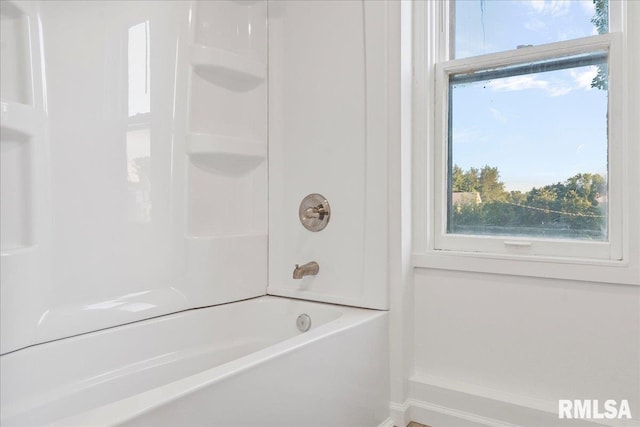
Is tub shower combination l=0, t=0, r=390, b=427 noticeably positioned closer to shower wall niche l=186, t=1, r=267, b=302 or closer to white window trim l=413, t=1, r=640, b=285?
shower wall niche l=186, t=1, r=267, b=302

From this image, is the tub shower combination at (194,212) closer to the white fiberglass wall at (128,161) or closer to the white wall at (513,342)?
the white fiberglass wall at (128,161)

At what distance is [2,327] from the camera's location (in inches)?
50.1

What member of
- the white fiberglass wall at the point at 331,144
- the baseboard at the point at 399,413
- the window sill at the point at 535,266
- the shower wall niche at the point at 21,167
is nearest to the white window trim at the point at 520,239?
the window sill at the point at 535,266

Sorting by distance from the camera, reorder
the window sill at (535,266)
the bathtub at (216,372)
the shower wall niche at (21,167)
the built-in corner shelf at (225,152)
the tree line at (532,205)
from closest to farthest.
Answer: the bathtub at (216,372) < the shower wall niche at (21,167) < the window sill at (535,266) < the tree line at (532,205) < the built-in corner shelf at (225,152)

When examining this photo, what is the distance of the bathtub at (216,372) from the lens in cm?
102

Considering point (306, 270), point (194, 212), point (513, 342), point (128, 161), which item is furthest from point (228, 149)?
point (513, 342)

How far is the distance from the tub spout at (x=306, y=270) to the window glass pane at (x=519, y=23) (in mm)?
1071

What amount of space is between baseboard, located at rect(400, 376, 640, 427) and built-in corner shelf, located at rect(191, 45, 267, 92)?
149 cm

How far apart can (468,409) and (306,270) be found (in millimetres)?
826

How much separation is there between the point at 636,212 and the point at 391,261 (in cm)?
84

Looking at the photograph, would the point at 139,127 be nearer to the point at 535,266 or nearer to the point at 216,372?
the point at 216,372

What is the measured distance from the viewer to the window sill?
1.44 meters

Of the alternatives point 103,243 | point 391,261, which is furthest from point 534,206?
point 103,243

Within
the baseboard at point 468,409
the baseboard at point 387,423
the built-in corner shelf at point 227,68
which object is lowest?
the baseboard at point 387,423
